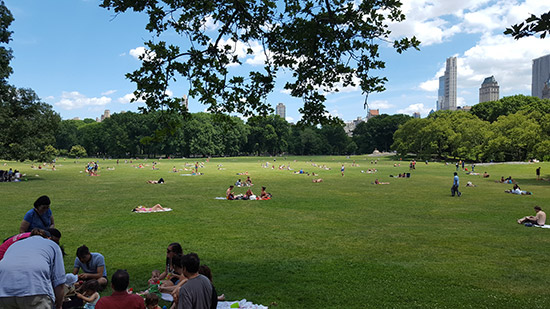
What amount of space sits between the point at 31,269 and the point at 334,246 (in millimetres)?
9089

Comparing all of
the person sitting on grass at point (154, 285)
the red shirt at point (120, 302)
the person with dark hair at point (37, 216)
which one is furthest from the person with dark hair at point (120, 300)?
the person with dark hair at point (37, 216)

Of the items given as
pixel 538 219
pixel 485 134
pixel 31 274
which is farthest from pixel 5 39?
pixel 485 134

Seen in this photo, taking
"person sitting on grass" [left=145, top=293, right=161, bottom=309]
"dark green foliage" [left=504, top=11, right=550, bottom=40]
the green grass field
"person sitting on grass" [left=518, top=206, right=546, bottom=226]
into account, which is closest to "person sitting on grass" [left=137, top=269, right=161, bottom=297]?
the green grass field

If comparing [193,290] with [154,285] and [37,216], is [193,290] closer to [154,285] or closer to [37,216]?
[154,285]

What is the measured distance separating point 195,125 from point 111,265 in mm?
108744

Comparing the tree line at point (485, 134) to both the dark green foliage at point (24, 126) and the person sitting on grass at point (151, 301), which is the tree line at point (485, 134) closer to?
the person sitting on grass at point (151, 301)

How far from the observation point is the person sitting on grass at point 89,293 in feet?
23.4

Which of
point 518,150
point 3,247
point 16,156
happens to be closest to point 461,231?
point 3,247

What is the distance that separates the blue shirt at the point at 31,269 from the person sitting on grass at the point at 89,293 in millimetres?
2465

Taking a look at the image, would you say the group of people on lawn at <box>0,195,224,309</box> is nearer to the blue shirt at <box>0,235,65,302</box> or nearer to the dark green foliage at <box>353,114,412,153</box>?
the blue shirt at <box>0,235,65,302</box>

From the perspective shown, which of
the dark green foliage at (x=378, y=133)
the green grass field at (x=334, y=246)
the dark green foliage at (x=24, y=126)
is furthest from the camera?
the dark green foliage at (x=378, y=133)

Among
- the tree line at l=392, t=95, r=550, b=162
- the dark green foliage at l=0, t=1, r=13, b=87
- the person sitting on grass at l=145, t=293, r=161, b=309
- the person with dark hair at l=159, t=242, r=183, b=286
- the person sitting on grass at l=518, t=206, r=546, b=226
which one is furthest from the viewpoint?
the tree line at l=392, t=95, r=550, b=162

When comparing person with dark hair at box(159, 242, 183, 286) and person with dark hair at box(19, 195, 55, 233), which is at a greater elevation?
person with dark hair at box(19, 195, 55, 233)

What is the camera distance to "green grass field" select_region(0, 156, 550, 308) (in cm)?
804
